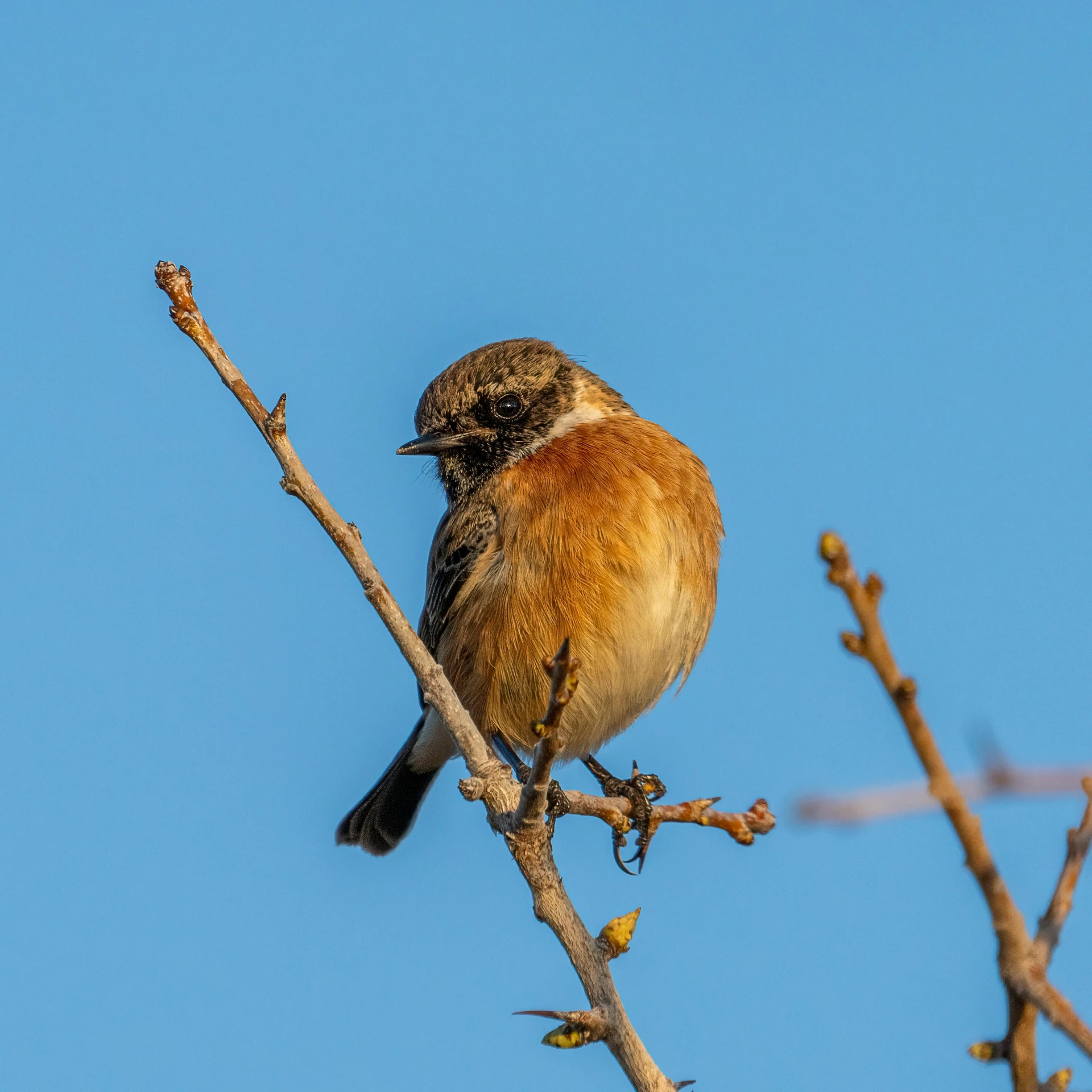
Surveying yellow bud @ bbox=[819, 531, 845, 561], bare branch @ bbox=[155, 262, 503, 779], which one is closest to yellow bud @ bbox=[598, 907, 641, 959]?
bare branch @ bbox=[155, 262, 503, 779]

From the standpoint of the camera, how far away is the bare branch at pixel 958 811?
200 cm

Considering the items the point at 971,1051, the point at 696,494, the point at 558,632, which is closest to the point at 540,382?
the point at 696,494

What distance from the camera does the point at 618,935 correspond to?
4824 millimetres

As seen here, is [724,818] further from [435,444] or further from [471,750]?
[435,444]

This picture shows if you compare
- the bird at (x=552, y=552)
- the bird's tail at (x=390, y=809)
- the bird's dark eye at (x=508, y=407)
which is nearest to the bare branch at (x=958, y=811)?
the bird at (x=552, y=552)

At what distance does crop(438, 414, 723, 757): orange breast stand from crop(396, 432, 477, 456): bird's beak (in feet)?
1.37

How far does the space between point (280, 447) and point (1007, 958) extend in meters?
3.02

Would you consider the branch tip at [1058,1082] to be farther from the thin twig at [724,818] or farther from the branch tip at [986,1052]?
the thin twig at [724,818]

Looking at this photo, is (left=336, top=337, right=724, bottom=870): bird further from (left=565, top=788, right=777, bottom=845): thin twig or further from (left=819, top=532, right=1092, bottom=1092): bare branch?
(left=819, top=532, right=1092, bottom=1092): bare branch

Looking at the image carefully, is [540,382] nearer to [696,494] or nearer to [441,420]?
[441,420]

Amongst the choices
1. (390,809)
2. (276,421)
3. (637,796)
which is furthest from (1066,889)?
(390,809)

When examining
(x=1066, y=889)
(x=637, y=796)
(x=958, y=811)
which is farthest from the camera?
(x=637, y=796)

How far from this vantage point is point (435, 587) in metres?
8.78

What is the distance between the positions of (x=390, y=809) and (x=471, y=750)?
462cm
